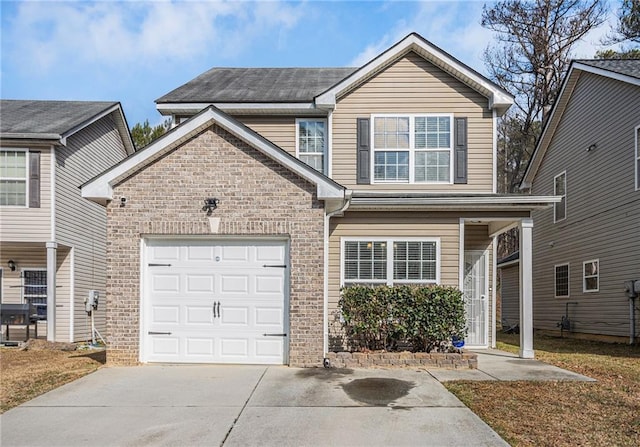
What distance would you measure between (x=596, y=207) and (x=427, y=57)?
7281 millimetres

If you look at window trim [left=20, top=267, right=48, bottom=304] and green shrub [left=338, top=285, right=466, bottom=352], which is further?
window trim [left=20, top=267, right=48, bottom=304]

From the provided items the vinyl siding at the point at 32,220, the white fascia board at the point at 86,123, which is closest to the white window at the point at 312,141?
the white fascia board at the point at 86,123

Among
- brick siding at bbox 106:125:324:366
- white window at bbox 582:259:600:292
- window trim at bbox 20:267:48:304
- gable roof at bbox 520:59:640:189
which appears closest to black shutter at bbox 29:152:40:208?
window trim at bbox 20:267:48:304

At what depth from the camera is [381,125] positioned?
38.5 feet

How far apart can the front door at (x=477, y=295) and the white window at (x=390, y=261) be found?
73.9 inches

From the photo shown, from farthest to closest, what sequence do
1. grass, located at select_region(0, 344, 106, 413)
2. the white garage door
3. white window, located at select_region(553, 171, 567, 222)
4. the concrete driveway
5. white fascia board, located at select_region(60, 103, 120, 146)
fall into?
white window, located at select_region(553, 171, 567, 222)
white fascia board, located at select_region(60, 103, 120, 146)
the white garage door
grass, located at select_region(0, 344, 106, 413)
the concrete driveway

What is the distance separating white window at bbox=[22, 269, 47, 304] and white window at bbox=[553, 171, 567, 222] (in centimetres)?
1643

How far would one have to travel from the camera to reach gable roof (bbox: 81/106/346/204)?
8.81 m

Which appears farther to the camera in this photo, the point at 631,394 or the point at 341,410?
the point at 631,394

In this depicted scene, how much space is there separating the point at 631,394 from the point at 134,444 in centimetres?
656

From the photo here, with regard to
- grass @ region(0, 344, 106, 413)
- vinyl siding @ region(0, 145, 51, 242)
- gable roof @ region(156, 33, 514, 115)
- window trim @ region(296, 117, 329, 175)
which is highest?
A: gable roof @ region(156, 33, 514, 115)

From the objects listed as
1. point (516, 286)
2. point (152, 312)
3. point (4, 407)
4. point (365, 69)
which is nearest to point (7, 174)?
point (152, 312)

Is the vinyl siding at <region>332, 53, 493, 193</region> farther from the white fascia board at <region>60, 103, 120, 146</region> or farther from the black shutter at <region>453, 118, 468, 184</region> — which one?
the white fascia board at <region>60, 103, 120, 146</region>

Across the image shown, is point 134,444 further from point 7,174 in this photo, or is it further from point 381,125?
point 7,174
